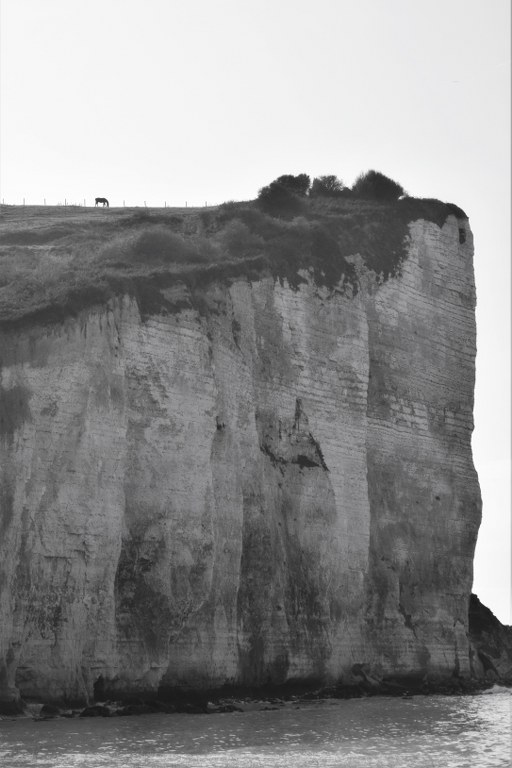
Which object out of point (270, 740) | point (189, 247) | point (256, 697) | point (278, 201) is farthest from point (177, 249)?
point (270, 740)

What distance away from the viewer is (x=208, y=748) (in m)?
30.1

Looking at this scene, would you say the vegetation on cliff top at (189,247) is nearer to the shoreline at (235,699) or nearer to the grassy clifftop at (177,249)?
the grassy clifftop at (177,249)

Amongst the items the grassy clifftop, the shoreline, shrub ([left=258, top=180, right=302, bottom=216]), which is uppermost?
shrub ([left=258, top=180, right=302, bottom=216])

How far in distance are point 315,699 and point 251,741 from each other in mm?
10085

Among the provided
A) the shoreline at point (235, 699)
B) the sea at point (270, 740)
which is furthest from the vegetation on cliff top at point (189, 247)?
the sea at point (270, 740)

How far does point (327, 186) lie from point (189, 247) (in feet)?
34.5

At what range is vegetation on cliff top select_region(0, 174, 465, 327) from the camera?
38.0m

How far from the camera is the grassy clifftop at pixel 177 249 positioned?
124 feet

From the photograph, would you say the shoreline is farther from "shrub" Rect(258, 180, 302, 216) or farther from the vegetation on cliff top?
"shrub" Rect(258, 180, 302, 216)

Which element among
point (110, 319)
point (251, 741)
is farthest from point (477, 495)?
point (251, 741)

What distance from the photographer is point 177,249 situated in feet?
142

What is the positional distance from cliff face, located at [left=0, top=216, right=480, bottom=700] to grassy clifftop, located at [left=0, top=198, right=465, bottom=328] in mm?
525

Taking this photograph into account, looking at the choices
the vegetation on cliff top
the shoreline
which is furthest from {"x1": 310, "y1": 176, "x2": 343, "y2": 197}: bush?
the shoreline

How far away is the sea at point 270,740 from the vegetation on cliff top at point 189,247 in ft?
30.7
